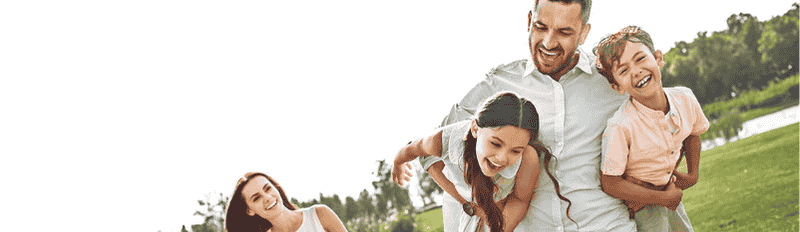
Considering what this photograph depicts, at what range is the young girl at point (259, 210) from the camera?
438cm

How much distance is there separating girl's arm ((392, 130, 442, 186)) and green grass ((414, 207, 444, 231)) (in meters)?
8.64

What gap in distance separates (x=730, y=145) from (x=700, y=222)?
5.53m

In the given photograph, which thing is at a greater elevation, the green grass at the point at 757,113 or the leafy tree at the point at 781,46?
the leafy tree at the point at 781,46

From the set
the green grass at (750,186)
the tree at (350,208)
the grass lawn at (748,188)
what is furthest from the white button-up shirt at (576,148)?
the tree at (350,208)

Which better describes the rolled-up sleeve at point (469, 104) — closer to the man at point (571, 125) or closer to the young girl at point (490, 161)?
the young girl at point (490, 161)

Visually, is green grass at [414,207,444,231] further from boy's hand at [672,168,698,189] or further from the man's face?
the man's face

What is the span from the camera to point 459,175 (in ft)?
13.2

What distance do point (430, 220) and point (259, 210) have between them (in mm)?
9264

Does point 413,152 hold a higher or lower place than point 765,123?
higher

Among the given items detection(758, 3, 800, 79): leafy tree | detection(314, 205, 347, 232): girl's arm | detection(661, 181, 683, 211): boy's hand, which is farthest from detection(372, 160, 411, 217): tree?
detection(758, 3, 800, 79): leafy tree

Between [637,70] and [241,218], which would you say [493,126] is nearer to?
[637,70]

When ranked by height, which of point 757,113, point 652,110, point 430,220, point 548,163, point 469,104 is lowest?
point 757,113

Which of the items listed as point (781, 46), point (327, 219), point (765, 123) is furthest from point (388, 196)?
point (781, 46)

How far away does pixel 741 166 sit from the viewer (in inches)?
479
